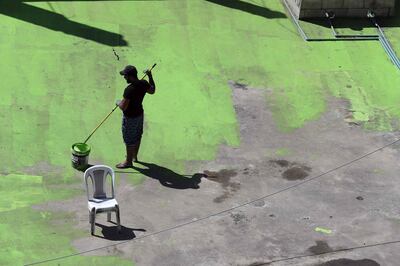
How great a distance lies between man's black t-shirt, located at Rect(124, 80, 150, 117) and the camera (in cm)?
1217

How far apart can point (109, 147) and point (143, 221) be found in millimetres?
2124

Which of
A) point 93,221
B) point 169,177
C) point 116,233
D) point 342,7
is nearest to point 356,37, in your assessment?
point 342,7

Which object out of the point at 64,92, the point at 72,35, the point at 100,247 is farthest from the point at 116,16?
the point at 100,247

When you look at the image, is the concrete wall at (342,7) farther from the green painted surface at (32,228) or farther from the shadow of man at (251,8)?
the green painted surface at (32,228)

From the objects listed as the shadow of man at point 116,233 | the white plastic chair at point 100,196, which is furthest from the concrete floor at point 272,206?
the white plastic chair at point 100,196

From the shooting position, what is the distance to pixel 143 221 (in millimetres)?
11562

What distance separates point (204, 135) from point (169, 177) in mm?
1383

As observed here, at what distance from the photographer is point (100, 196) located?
452 inches

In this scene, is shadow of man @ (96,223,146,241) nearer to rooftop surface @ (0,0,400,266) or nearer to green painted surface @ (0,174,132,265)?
rooftop surface @ (0,0,400,266)

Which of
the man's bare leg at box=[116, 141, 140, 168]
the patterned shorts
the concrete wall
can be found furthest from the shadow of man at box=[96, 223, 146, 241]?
the concrete wall

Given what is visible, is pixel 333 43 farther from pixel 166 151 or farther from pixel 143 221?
pixel 143 221

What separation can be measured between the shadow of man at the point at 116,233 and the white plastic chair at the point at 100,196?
0.08 m

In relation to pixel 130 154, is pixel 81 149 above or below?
above

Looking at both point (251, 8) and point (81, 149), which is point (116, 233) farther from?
point (251, 8)
